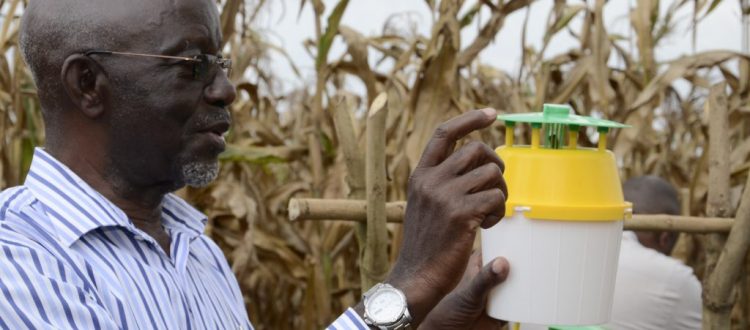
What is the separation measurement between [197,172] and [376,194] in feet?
1.73

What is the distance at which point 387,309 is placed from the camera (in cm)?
155

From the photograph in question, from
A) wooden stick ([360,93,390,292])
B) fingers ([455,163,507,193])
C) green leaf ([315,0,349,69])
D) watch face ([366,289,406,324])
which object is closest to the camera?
fingers ([455,163,507,193])

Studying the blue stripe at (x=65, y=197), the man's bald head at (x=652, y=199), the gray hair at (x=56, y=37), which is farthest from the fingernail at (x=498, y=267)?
the man's bald head at (x=652, y=199)

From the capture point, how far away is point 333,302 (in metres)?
3.61

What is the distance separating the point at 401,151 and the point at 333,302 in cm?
74

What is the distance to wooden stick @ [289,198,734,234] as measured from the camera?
7.02 feet

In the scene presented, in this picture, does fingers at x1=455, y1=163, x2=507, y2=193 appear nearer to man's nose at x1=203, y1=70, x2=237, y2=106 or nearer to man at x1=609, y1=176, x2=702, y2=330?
man's nose at x1=203, y1=70, x2=237, y2=106

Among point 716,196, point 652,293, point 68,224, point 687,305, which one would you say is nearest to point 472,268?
point 68,224

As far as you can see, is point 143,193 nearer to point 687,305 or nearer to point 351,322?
point 351,322

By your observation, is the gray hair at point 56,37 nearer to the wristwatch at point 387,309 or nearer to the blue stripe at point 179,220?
the blue stripe at point 179,220

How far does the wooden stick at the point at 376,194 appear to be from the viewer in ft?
6.95

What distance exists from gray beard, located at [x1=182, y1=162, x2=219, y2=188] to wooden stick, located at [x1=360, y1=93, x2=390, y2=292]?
410mm

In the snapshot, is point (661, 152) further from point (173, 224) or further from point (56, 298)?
point (56, 298)

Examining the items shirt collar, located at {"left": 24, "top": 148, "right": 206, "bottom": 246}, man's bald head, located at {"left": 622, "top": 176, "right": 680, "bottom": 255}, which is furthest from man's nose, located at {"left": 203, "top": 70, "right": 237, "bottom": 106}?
man's bald head, located at {"left": 622, "top": 176, "right": 680, "bottom": 255}
